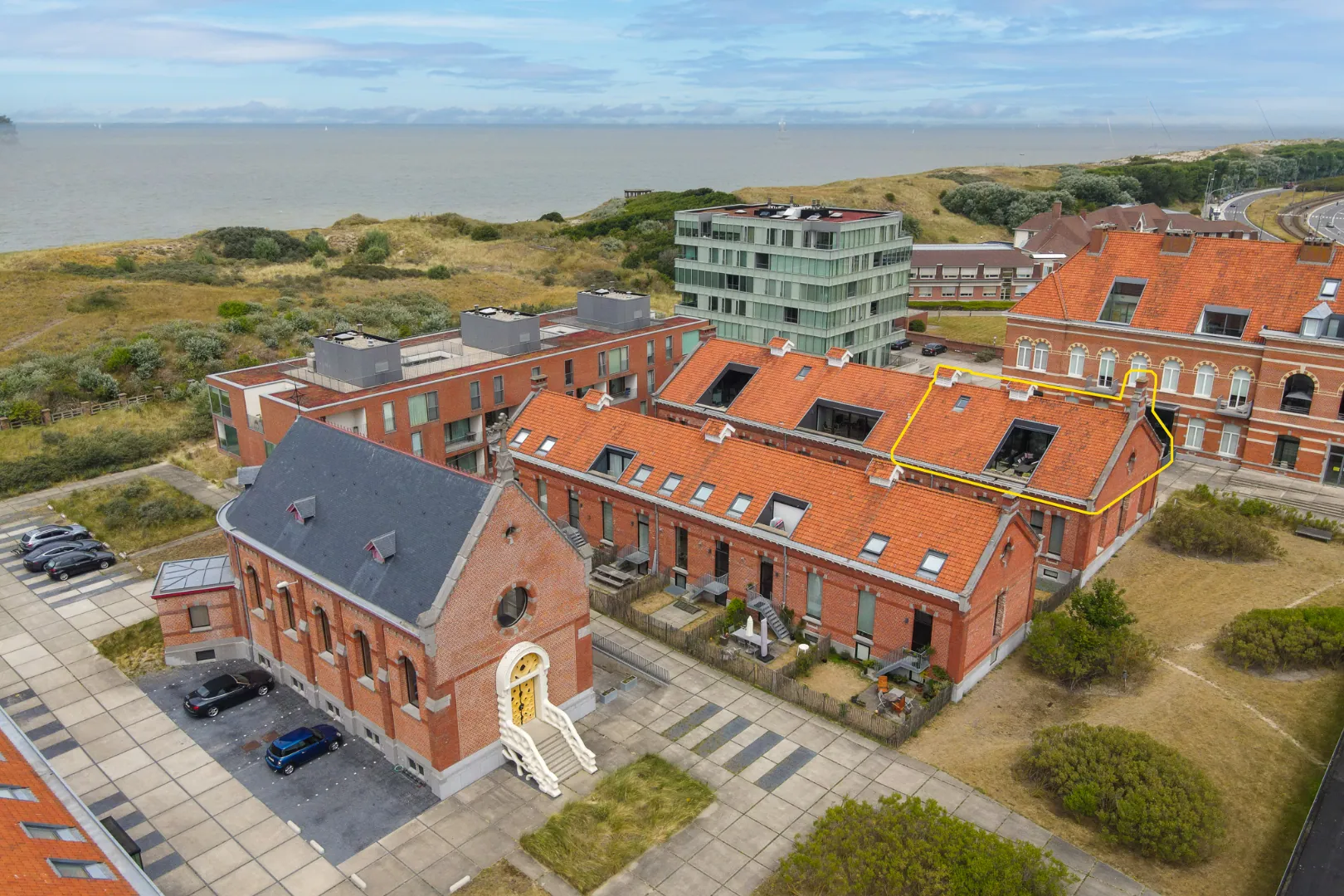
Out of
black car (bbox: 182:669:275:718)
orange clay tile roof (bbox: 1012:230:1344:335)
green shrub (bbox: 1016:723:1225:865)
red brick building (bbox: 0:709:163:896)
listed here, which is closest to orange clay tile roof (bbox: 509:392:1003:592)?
green shrub (bbox: 1016:723:1225:865)

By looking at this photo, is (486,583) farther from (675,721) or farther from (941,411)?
(941,411)

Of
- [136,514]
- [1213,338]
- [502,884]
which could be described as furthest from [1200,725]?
[136,514]

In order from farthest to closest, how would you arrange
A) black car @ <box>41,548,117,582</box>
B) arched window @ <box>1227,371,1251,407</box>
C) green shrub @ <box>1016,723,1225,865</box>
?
1. arched window @ <box>1227,371,1251,407</box>
2. black car @ <box>41,548,117,582</box>
3. green shrub @ <box>1016,723,1225,865</box>

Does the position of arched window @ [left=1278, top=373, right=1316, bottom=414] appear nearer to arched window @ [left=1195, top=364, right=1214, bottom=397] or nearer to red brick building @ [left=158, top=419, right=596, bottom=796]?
arched window @ [left=1195, top=364, right=1214, bottom=397]

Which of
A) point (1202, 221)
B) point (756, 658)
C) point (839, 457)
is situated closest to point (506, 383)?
point (839, 457)

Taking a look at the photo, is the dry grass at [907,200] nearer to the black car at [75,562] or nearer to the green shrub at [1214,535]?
the green shrub at [1214,535]

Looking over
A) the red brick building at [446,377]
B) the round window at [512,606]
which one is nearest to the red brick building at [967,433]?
the red brick building at [446,377]

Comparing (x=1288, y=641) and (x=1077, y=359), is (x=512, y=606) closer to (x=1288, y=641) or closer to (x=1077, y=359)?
(x=1288, y=641)
